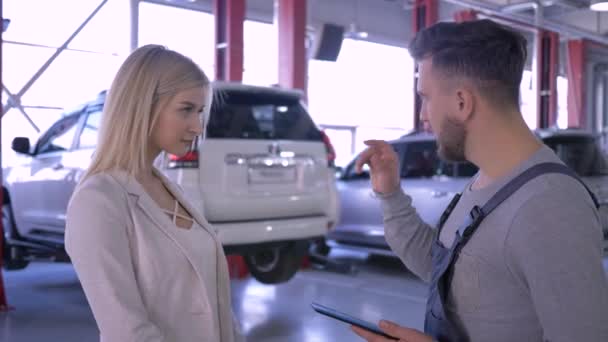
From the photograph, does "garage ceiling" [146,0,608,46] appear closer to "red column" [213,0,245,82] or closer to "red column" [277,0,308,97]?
"red column" [277,0,308,97]

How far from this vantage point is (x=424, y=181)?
6.76 m

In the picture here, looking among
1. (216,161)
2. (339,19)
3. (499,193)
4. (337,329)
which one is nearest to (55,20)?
(339,19)

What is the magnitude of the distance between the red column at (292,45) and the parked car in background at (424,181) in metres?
1.20

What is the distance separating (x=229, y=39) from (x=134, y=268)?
587 cm

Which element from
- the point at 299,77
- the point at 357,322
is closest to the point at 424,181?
the point at 299,77

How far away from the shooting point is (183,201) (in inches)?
71.6

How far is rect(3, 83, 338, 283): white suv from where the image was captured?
15.2ft

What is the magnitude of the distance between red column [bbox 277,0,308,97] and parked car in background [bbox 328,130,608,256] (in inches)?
47.4

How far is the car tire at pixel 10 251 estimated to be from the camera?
5.94 meters

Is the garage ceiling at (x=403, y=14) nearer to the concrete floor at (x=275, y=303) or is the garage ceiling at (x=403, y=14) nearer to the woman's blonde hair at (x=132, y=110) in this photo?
the concrete floor at (x=275, y=303)

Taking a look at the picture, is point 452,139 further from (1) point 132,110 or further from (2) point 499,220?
(1) point 132,110

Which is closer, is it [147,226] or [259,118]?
[147,226]

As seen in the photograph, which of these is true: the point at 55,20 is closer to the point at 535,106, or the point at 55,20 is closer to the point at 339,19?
the point at 339,19

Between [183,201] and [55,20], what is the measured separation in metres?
10.1
